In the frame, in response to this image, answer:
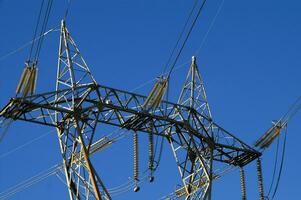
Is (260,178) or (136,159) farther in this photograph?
(260,178)

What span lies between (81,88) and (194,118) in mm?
5739

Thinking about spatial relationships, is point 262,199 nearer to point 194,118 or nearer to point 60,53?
point 194,118

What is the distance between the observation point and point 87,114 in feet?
132

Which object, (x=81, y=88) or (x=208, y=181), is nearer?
(x=81, y=88)

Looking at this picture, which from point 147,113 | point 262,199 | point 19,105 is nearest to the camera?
point 19,105

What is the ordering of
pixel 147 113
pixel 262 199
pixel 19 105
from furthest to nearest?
pixel 262 199
pixel 147 113
pixel 19 105

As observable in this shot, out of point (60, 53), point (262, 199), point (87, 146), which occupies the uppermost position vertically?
point (60, 53)

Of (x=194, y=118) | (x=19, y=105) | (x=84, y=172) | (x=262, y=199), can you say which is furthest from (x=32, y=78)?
(x=262, y=199)

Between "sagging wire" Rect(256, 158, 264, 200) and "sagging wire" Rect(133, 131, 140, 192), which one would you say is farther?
"sagging wire" Rect(256, 158, 264, 200)

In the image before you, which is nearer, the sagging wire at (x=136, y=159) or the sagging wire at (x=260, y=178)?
the sagging wire at (x=136, y=159)

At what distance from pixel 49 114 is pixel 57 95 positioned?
0.81 m

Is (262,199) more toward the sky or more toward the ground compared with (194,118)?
more toward the ground

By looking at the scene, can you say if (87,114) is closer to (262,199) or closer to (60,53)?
(60,53)

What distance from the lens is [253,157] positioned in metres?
45.4
